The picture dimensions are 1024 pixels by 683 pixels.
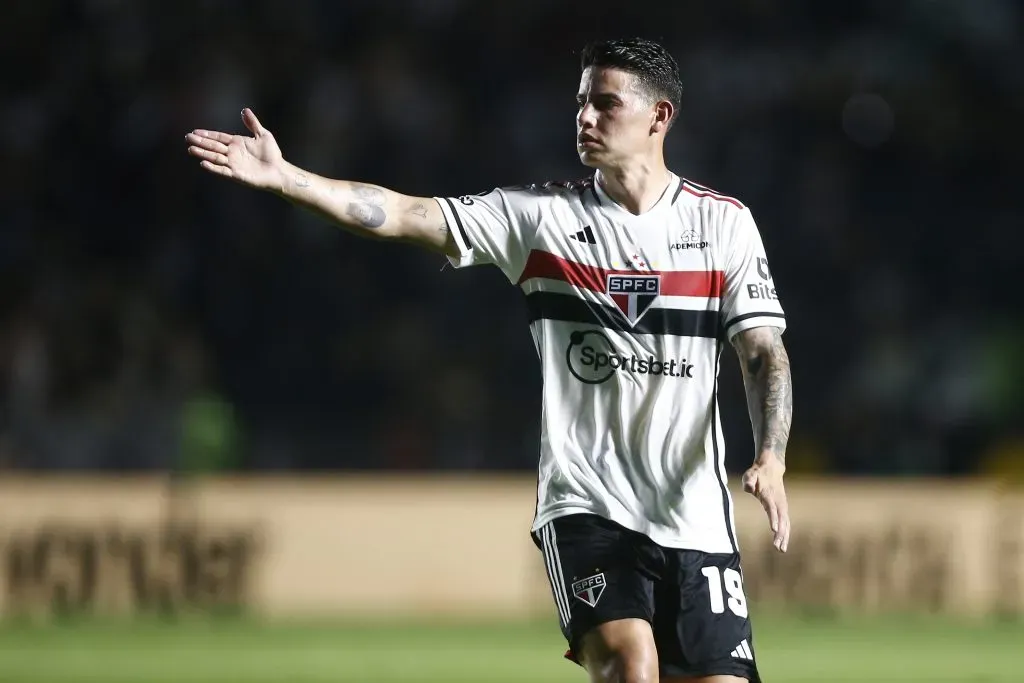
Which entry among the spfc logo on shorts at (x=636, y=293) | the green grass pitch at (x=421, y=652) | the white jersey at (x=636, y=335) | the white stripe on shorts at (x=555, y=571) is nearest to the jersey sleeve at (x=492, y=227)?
the white jersey at (x=636, y=335)

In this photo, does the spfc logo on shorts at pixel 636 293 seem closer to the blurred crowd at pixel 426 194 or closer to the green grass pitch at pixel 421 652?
the green grass pitch at pixel 421 652

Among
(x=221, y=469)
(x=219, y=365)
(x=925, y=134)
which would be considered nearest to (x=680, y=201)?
(x=221, y=469)

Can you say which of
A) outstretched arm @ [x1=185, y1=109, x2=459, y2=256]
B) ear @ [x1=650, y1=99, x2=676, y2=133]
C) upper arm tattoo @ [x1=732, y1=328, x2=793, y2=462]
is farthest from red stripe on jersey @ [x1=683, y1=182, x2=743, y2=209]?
outstretched arm @ [x1=185, y1=109, x2=459, y2=256]

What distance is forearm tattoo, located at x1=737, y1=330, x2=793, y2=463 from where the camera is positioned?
507 centimetres

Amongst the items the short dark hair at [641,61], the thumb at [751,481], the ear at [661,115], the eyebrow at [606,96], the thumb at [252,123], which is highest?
the short dark hair at [641,61]

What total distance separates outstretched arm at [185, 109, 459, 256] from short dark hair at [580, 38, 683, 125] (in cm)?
71

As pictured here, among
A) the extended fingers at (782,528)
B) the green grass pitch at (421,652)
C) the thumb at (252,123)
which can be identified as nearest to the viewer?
the extended fingers at (782,528)

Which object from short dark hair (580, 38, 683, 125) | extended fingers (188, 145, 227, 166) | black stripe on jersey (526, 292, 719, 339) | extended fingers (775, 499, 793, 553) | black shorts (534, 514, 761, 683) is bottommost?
black shorts (534, 514, 761, 683)

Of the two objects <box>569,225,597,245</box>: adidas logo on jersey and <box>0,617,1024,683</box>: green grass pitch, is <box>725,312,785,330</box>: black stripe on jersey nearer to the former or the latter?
<box>569,225,597,245</box>: adidas logo on jersey

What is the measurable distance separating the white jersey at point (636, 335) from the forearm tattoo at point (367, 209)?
9.2 inches

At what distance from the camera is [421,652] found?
12.9m

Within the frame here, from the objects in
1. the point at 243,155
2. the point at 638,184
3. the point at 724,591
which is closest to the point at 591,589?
the point at 724,591

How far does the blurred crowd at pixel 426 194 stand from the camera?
658 inches

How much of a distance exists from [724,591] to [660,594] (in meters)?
0.20
